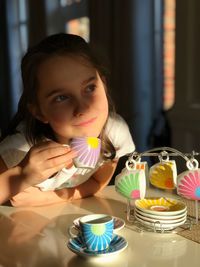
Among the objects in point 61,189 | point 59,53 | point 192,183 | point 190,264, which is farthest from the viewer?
point 61,189

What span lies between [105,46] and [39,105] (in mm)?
2039

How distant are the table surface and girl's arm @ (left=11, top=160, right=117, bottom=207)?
0.03m

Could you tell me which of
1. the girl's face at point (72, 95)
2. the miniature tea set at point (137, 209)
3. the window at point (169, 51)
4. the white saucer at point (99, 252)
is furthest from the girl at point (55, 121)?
the window at point (169, 51)

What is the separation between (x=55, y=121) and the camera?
51.1 inches

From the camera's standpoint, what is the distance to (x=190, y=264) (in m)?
0.99

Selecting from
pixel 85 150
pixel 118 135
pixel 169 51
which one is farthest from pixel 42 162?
pixel 169 51

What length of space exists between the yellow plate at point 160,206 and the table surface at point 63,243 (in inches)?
2.3

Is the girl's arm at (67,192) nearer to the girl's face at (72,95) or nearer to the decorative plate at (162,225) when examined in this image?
the girl's face at (72,95)


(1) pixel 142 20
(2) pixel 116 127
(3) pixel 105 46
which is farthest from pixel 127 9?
(2) pixel 116 127

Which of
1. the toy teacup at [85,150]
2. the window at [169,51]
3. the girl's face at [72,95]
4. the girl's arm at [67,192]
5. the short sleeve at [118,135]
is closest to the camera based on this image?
the toy teacup at [85,150]

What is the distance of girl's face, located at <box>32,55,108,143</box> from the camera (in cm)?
123

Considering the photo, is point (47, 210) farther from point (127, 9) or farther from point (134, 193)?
point (127, 9)

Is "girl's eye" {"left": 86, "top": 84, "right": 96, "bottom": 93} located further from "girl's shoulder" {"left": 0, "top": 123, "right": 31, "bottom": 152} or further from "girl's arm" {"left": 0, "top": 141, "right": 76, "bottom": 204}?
"girl's shoulder" {"left": 0, "top": 123, "right": 31, "bottom": 152}

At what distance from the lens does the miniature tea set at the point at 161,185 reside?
116cm
